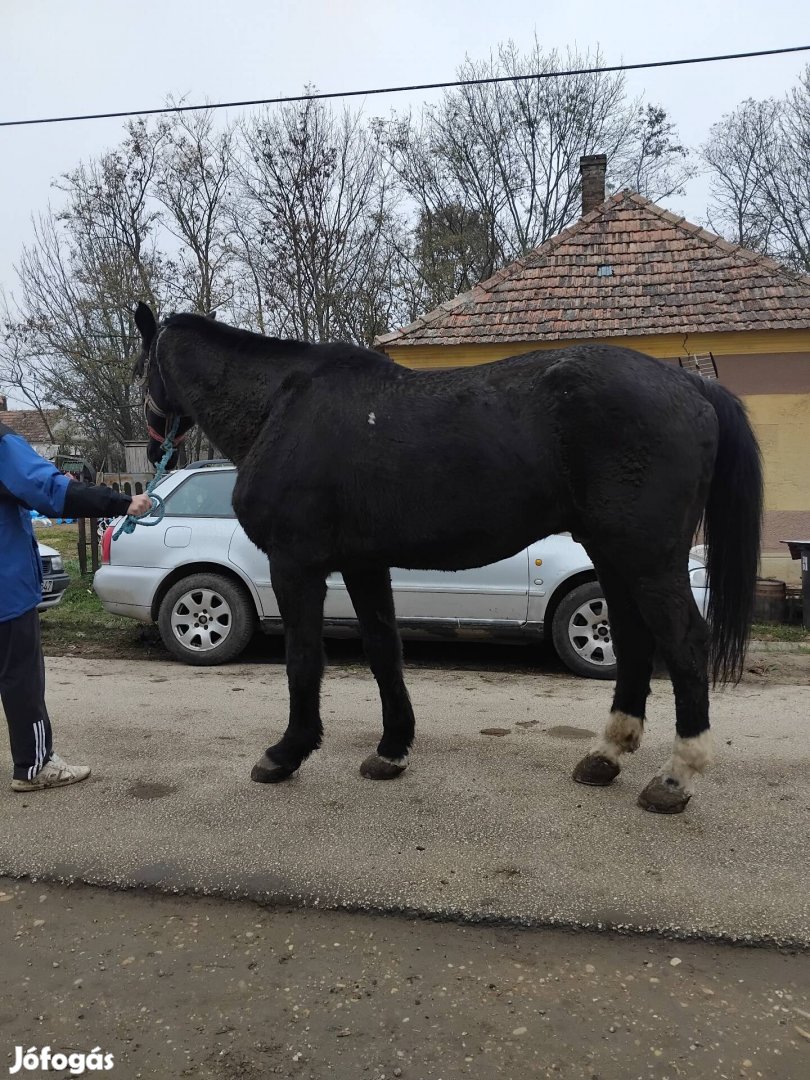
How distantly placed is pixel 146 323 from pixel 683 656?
2920 millimetres

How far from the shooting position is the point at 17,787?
12.0 feet

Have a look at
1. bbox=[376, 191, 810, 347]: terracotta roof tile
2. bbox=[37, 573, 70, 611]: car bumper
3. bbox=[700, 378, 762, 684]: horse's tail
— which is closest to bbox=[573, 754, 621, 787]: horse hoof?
bbox=[700, 378, 762, 684]: horse's tail

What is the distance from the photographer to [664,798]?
3.24 metres

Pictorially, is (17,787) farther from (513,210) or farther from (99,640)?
(513,210)

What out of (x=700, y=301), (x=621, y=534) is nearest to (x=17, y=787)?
(x=621, y=534)

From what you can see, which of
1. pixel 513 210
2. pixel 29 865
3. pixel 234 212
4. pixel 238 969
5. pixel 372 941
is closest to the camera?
pixel 238 969

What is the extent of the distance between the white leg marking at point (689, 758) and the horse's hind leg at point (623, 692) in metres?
0.37

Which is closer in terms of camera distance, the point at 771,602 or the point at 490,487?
the point at 490,487

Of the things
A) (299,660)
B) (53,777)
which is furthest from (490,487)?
(53,777)

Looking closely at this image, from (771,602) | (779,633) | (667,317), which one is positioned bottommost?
(779,633)

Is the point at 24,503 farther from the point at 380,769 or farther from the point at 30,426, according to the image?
the point at 30,426

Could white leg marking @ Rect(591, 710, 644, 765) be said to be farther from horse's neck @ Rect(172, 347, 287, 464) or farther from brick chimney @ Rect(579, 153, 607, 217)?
brick chimney @ Rect(579, 153, 607, 217)

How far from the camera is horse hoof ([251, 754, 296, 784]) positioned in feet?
11.8

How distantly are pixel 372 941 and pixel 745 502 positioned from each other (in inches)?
88.8
